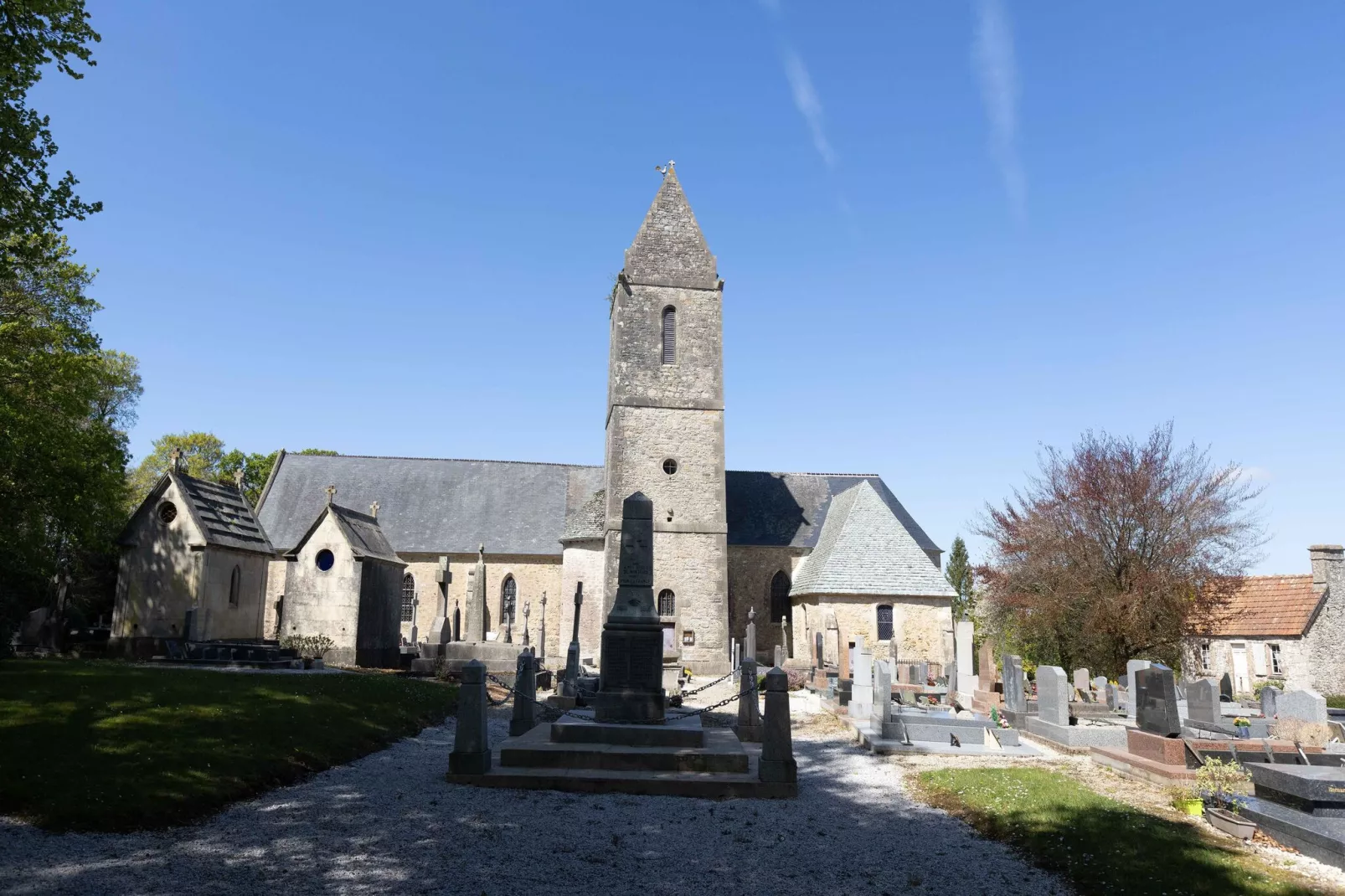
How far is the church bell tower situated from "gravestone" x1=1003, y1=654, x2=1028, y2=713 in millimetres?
13246

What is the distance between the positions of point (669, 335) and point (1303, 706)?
22.3m

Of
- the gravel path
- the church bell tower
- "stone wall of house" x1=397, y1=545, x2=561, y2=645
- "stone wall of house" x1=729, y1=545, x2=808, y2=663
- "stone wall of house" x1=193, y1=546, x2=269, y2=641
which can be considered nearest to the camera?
the gravel path

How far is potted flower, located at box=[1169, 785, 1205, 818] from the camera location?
9.52m

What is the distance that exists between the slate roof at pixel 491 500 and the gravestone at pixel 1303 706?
20.6 metres

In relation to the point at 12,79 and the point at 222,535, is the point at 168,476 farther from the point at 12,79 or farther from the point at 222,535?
the point at 12,79

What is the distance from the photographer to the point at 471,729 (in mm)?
9938

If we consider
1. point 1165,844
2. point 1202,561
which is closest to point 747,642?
point 1202,561

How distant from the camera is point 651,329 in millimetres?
30953

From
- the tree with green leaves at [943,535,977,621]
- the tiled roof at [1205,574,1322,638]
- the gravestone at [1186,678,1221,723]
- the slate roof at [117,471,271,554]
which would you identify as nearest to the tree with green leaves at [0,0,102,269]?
the slate roof at [117,471,271,554]

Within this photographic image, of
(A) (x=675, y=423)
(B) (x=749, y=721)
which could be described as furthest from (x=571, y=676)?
(A) (x=675, y=423)

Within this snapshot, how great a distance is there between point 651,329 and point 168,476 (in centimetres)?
1654

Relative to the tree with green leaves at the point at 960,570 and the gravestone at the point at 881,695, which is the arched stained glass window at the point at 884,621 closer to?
the gravestone at the point at 881,695

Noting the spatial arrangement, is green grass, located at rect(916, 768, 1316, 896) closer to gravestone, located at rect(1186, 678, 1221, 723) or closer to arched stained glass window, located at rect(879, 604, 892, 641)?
gravestone, located at rect(1186, 678, 1221, 723)

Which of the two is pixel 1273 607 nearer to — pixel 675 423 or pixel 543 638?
pixel 675 423
